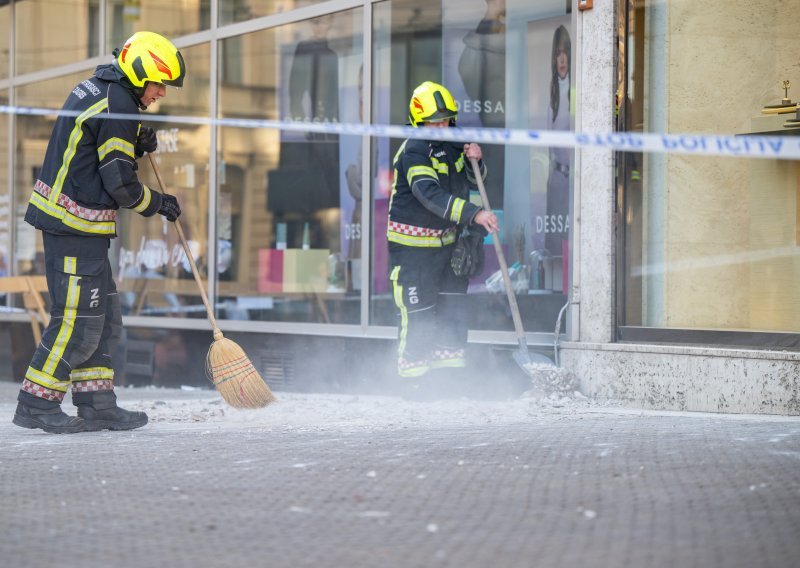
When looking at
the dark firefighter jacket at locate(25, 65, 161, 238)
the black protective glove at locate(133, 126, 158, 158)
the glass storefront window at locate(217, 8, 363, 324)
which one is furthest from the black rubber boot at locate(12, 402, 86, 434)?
the glass storefront window at locate(217, 8, 363, 324)

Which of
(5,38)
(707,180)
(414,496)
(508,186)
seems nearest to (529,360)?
(508,186)

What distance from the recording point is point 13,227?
12.4 metres

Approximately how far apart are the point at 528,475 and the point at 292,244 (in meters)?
5.24

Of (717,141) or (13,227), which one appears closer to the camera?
(717,141)

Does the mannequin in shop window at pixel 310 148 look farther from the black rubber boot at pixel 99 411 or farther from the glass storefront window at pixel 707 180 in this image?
the black rubber boot at pixel 99 411

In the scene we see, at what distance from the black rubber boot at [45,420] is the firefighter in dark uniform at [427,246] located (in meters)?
2.15

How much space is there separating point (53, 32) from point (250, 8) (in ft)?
10.1

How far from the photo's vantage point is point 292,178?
9664 mm

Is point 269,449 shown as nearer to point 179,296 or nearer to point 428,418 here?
point 428,418

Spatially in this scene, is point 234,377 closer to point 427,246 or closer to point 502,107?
point 427,246

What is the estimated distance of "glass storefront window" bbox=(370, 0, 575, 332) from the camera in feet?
25.7

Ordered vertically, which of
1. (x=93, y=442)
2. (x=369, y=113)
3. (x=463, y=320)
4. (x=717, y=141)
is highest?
(x=369, y=113)

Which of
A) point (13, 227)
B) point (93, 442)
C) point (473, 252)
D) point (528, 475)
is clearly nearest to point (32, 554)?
point (528, 475)

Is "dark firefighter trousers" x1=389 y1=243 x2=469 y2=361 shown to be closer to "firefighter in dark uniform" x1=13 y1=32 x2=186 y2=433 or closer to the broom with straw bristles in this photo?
the broom with straw bristles
